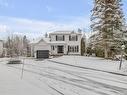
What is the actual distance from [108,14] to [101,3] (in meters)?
2.56

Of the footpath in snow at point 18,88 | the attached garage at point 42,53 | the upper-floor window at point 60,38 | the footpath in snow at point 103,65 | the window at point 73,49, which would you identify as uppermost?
the upper-floor window at point 60,38

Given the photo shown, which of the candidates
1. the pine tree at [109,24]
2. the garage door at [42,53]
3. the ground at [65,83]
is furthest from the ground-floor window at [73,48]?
the ground at [65,83]

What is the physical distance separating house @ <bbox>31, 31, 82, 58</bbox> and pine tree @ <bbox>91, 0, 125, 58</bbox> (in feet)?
72.6

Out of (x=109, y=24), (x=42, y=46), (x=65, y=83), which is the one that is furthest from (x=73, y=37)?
(x=65, y=83)

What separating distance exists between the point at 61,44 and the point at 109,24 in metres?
25.0

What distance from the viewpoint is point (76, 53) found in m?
77.8

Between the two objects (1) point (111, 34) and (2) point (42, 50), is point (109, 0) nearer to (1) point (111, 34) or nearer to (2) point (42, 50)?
(1) point (111, 34)

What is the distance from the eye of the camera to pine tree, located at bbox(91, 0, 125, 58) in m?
53.1

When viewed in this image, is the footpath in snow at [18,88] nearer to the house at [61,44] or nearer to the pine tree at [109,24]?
the pine tree at [109,24]

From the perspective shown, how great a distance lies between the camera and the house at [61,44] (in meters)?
76.8

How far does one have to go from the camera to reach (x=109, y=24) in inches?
2101

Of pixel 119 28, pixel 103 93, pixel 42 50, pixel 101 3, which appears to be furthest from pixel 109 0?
pixel 103 93

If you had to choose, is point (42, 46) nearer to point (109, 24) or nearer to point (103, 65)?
point (109, 24)

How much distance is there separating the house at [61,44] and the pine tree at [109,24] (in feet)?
72.6
